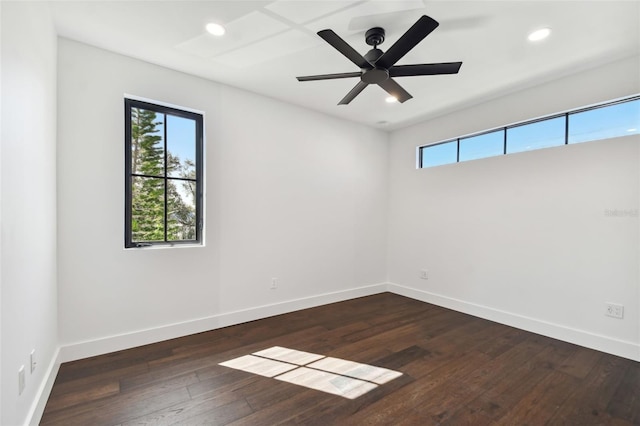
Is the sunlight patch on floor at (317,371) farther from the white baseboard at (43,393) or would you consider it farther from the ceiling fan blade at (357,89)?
the ceiling fan blade at (357,89)

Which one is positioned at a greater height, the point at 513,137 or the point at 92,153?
the point at 513,137

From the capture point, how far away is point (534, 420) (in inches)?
70.6

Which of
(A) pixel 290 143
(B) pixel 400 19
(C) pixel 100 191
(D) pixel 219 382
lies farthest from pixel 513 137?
(C) pixel 100 191

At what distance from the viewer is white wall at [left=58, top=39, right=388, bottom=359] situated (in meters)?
2.46

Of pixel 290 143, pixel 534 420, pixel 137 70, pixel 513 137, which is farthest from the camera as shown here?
pixel 290 143

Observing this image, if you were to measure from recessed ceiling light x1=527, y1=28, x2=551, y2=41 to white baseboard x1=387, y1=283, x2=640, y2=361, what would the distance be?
9.09 feet

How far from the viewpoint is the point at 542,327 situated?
3100 millimetres

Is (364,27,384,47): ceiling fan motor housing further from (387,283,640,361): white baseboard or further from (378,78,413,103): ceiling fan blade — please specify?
(387,283,640,361): white baseboard

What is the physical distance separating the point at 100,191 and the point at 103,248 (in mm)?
508

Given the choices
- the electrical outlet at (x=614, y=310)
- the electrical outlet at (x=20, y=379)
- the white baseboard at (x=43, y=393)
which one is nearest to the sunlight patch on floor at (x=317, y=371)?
the white baseboard at (x=43, y=393)

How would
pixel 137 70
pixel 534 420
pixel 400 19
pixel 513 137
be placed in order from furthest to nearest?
pixel 513 137 → pixel 137 70 → pixel 400 19 → pixel 534 420

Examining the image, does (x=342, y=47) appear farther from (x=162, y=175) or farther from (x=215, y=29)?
(x=162, y=175)

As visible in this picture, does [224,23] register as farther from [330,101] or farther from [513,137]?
[513,137]

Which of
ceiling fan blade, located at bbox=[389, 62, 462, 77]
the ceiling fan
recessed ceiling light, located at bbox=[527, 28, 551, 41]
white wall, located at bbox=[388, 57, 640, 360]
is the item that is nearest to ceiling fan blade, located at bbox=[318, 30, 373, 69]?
the ceiling fan
